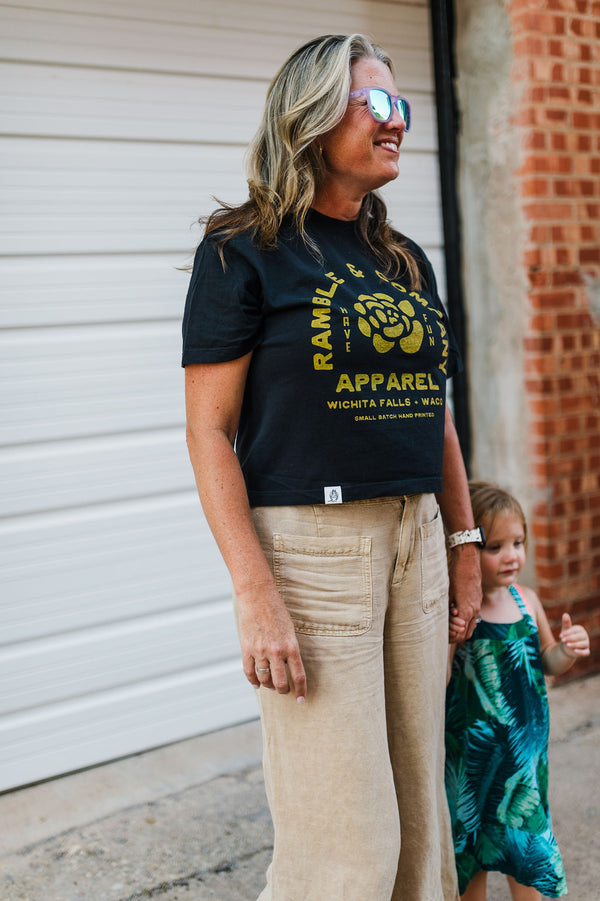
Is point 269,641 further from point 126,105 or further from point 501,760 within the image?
point 126,105

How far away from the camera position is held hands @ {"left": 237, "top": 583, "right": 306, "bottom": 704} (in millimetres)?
1666

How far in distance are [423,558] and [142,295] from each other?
1.78 m

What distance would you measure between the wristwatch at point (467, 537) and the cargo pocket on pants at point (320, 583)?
49 cm

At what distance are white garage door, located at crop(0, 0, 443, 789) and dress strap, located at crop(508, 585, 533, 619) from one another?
140 cm

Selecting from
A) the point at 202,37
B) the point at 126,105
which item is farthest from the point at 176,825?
the point at 202,37

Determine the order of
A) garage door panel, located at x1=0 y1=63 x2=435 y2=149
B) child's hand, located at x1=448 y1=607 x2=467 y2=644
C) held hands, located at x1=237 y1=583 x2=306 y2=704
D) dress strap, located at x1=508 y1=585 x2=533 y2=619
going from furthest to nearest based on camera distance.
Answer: garage door panel, located at x1=0 y1=63 x2=435 y2=149 → dress strap, located at x1=508 y1=585 x2=533 y2=619 → child's hand, located at x1=448 y1=607 x2=467 y2=644 → held hands, located at x1=237 y1=583 x2=306 y2=704

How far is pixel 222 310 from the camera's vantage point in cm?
171

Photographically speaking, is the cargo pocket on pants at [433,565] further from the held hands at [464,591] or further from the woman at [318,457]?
the held hands at [464,591]

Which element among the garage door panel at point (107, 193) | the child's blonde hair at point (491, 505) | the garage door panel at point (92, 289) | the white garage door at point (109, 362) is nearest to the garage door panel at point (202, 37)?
the white garage door at point (109, 362)

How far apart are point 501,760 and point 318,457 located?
0.99 meters

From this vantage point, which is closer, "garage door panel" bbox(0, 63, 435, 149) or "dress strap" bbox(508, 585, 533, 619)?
"dress strap" bbox(508, 585, 533, 619)

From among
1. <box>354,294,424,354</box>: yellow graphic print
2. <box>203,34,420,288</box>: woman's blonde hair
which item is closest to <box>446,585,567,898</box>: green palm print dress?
<box>354,294,424,354</box>: yellow graphic print

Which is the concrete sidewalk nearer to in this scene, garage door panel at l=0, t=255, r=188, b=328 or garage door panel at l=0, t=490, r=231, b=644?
garage door panel at l=0, t=490, r=231, b=644

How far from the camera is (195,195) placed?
131 inches
